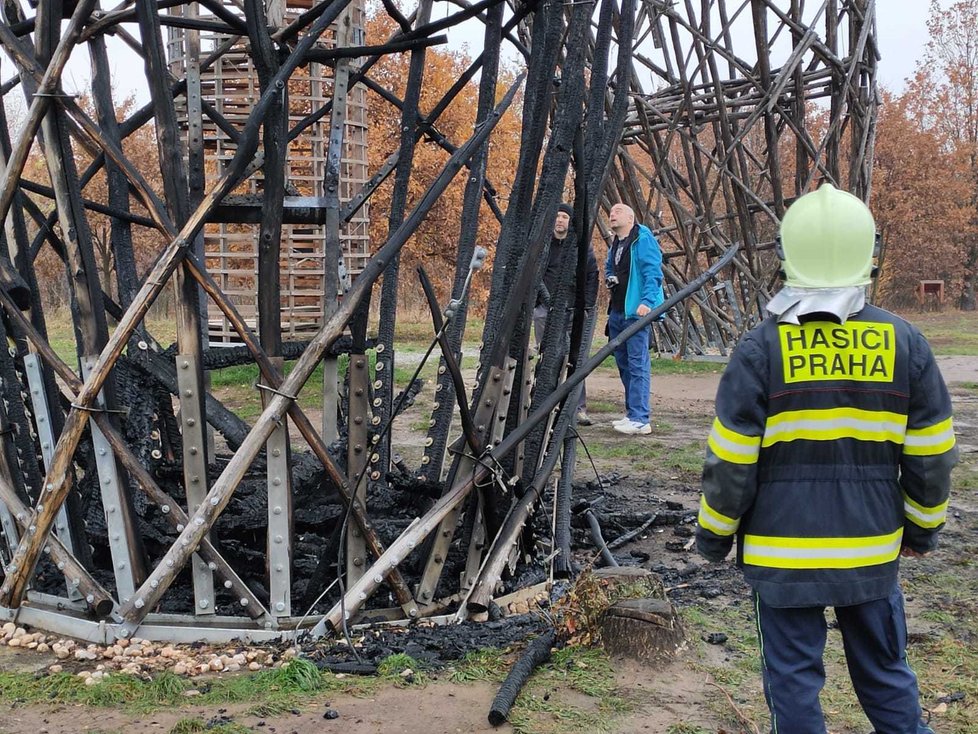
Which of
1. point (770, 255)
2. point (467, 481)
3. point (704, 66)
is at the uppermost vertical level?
point (704, 66)

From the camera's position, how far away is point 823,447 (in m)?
2.66

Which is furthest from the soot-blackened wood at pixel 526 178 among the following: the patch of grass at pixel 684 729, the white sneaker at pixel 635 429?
the white sneaker at pixel 635 429

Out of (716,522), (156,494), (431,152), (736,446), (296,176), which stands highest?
(431,152)

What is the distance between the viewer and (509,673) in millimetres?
3662

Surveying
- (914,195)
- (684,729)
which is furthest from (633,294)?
(914,195)

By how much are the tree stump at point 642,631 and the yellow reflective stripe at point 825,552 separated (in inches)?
47.7

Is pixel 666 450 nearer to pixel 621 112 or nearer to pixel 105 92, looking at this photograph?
pixel 621 112

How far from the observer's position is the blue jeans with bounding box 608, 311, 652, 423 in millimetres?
8578

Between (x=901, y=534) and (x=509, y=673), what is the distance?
154cm

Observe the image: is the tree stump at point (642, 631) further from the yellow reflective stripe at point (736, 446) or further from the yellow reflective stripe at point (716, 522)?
the yellow reflective stripe at point (736, 446)

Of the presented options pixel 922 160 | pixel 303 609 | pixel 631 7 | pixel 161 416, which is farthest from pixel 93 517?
pixel 922 160

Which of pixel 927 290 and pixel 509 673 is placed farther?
pixel 927 290

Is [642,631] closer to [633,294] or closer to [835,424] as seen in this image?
[835,424]

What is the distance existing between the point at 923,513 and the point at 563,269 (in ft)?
7.62
